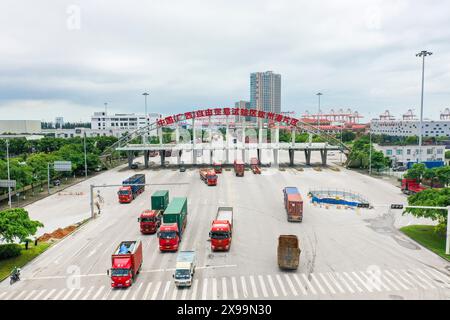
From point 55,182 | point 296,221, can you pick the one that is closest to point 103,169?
point 55,182

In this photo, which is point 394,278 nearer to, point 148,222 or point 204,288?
point 204,288

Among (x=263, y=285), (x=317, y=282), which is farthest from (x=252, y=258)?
(x=317, y=282)

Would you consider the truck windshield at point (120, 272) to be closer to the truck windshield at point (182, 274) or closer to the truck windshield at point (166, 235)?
the truck windshield at point (182, 274)

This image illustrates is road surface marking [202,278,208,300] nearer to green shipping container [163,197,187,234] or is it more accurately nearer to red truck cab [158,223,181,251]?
red truck cab [158,223,181,251]

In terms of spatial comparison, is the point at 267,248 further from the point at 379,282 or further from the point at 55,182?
the point at 55,182

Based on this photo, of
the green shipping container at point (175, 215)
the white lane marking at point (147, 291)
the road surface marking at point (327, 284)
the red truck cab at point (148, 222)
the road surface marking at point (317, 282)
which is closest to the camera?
the white lane marking at point (147, 291)

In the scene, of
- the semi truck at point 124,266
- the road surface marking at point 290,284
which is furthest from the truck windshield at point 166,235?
the road surface marking at point 290,284
